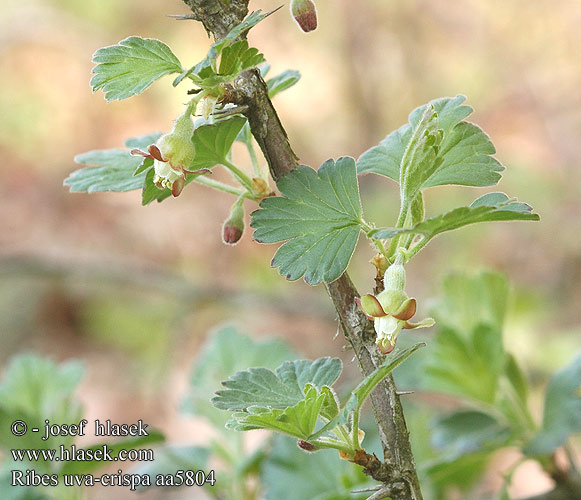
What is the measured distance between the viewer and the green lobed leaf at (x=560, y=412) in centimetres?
84

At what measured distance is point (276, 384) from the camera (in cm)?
63

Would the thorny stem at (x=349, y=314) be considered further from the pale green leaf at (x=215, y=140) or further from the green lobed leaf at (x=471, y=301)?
the green lobed leaf at (x=471, y=301)

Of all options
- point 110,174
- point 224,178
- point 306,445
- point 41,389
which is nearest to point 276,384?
point 306,445

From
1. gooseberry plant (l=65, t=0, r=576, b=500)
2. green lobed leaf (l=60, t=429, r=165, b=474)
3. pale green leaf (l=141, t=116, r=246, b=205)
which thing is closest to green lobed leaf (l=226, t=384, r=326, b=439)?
gooseberry plant (l=65, t=0, r=576, b=500)

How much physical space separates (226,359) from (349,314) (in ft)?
1.80

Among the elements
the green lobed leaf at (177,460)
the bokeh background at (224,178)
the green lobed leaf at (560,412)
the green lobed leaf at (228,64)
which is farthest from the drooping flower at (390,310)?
the bokeh background at (224,178)

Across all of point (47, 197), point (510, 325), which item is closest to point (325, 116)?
point (47, 197)

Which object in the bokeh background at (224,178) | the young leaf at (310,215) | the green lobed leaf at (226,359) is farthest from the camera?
the bokeh background at (224,178)

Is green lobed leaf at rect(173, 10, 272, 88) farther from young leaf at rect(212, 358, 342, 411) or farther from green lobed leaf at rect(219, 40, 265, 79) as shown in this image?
young leaf at rect(212, 358, 342, 411)

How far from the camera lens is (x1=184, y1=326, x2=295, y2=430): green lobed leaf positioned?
1.09 metres

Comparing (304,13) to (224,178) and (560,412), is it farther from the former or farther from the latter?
(224,178)

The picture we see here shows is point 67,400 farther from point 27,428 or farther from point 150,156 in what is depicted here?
point 150,156

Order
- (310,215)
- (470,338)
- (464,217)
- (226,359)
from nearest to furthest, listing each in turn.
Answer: (464,217) → (310,215) → (470,338) → (226,359)

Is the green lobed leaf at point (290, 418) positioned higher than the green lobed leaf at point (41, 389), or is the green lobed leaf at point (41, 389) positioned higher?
the green lobed leaf at point (41, 389)
